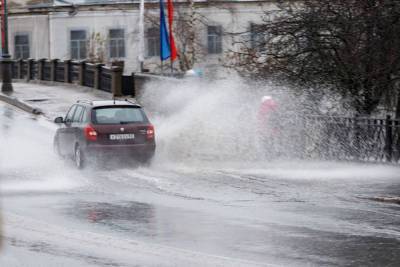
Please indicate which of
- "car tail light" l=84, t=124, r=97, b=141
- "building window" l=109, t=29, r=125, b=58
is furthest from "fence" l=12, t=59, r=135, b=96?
"car tail light" l=84, t=124, r=97, b=141

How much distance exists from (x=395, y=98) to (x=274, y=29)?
3.63m

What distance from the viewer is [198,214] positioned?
1348cm

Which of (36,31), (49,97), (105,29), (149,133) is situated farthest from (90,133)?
(36,31)

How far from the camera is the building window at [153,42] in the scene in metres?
57.9

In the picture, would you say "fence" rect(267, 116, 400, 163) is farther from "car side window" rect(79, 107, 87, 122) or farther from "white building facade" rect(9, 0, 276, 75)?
"white building facade" rect(9, 0, 276, 75)

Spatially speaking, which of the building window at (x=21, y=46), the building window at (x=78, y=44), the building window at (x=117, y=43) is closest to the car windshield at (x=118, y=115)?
the building window at (x=117, y=43)

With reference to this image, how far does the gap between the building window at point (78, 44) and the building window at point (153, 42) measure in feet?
15.0

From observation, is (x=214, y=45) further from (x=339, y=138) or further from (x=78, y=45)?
(x=339, y=138)

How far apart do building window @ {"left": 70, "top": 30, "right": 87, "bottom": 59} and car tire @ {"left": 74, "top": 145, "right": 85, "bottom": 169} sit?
4063 cm

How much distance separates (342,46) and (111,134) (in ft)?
21.2

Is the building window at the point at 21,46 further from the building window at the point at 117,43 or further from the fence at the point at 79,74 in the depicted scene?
the fence at the point at 79,74

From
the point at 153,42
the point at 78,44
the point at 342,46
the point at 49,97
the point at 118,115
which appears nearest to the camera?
the point at 118,115

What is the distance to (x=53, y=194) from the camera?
52.5 ft

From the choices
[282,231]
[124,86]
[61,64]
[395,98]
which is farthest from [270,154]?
[61,64]
